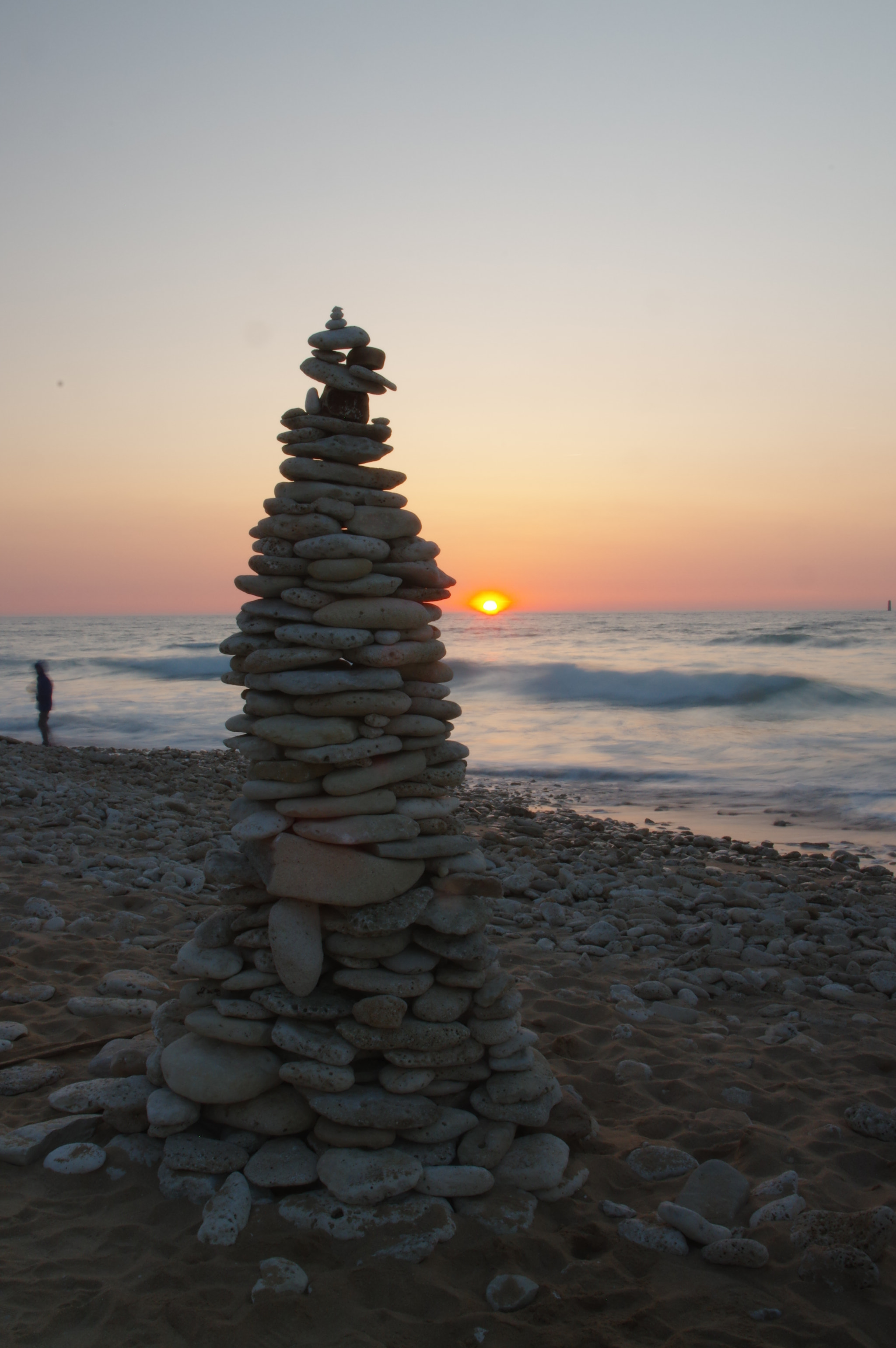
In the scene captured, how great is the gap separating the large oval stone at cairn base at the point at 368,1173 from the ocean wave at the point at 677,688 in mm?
25685

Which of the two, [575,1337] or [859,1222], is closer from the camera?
[575,1337]

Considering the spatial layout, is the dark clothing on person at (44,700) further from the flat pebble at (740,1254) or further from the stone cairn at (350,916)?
the flat pebble at (740,1254)

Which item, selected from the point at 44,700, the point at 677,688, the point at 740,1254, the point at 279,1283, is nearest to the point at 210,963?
the point at 279,1283

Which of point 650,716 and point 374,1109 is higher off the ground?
point 374,1109

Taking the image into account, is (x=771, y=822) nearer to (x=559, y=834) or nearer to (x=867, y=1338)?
(x=559, y=834)

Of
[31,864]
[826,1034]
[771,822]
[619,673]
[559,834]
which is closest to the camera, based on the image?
[826,1034]

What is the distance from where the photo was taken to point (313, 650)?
4.07m

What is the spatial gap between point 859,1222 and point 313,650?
327cm

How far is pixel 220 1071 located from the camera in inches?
152

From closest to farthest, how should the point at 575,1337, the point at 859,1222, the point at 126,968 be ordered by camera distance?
the point at 575,1337 < the point at 859,1222 < the point at 126,968

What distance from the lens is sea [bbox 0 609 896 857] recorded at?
14609 millimetres

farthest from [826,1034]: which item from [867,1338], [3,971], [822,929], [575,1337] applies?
[3,971]

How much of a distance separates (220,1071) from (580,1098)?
72.5 inches

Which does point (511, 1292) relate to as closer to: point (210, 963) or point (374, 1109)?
point (374, 1109)
